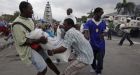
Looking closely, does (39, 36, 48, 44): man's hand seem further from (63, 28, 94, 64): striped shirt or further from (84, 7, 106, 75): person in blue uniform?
(84, 7, 106, 75): person in blue uniform

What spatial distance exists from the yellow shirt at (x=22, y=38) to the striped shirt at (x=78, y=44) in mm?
698

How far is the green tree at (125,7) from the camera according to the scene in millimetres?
69200

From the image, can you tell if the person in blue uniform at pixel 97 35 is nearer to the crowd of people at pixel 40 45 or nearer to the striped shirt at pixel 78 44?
the crowd of people at pixel 40 45

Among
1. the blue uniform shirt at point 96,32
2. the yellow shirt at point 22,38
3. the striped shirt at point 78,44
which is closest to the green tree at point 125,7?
the blue uniform shirt at point 96,32

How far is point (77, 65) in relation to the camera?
6566 mm

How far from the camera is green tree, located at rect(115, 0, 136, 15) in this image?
69.2m

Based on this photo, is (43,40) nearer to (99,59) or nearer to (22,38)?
(22,38)

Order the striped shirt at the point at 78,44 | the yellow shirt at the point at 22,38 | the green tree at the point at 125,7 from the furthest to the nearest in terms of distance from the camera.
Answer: the green tree at the point at 125,7, the striped shirt at the point at 78,44, the yellow shirt at the point at 22,38

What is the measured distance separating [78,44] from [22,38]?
1.02 meters

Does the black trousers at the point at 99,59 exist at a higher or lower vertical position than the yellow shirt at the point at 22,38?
lower

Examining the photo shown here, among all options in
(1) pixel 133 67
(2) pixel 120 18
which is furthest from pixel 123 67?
(2) pixel 120 18

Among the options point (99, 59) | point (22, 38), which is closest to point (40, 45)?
point (22, 38)

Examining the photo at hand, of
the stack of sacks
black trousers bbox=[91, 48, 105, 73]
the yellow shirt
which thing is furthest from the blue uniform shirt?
the yellow shirt

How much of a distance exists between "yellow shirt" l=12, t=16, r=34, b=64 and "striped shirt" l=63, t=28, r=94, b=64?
0.70 metres
